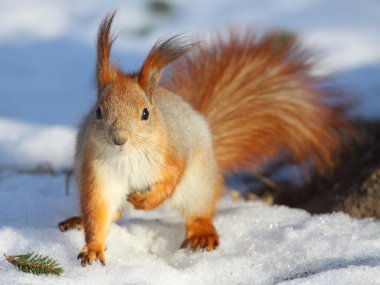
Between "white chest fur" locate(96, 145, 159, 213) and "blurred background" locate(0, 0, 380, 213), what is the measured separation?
1.13 m

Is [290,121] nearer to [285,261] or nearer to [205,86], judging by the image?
[205,86]

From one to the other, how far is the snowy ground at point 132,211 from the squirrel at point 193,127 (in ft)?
0.41

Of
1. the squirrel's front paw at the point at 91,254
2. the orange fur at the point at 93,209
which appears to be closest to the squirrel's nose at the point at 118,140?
the orange fur at the point at 93,209

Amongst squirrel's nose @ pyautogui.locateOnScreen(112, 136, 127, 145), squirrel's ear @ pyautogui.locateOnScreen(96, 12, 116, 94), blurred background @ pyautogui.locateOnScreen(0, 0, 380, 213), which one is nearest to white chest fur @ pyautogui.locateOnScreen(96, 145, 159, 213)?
squirrel's nose @ pyautogui.locateOnScreen(112, 136, 127, 145)

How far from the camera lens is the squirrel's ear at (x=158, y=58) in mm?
2145

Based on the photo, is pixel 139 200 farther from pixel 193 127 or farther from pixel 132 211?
pixel 132 211

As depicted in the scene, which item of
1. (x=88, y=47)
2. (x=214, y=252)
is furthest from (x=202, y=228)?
(x=88, y=47)

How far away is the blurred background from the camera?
3.56 m

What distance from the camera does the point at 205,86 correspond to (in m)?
2.90

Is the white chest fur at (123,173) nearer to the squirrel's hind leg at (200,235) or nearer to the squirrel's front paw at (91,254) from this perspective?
the squirrel's front paw at (91,254)

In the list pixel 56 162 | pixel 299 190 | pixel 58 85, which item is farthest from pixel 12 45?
pixel 299 190

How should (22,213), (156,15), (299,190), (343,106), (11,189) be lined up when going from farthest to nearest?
(156,15) < (299,190) < (343,106) < (11,189) < (22,213)

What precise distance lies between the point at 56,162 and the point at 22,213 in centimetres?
88

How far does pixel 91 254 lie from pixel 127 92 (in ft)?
→ 1.58
